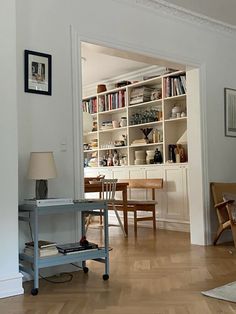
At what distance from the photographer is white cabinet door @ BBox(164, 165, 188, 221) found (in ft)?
20.4

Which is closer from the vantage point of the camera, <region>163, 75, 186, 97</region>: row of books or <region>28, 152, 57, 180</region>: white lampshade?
<region>28, 152, 57, 180</region>: white lampshade

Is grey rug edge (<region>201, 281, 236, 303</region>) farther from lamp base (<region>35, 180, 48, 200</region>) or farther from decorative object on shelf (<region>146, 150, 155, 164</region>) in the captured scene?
decorative object on shelf (<region>146, 150, 155, 164</region>)

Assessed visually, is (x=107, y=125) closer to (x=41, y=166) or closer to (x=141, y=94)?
(x=141, y=94)

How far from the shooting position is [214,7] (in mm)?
4934

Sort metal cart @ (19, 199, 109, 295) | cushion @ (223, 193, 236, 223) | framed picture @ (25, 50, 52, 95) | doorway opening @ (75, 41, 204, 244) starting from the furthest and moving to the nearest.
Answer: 1. doorway opening @ (75, 41, 204, 244)
2. cushion @ (223, 193, 236, 223)
3. framed picture @ (25, 50, 52, 95)
4. metal cart @ (19, 199, 109, 295)

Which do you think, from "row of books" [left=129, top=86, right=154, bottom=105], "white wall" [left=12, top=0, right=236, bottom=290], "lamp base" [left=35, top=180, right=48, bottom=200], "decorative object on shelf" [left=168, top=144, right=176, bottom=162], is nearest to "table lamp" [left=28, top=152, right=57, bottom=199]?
"lamp base" [left=35, top=180, right=48, bottom=200]

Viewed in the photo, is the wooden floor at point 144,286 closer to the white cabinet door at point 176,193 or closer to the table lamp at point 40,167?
the table lamp at point 40,167

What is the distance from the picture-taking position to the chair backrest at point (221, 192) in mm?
4941

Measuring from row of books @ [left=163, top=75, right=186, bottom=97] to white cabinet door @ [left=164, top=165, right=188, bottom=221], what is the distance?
115cm

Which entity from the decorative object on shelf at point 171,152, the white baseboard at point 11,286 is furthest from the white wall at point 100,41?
the decorative object on shelf at point 171,152

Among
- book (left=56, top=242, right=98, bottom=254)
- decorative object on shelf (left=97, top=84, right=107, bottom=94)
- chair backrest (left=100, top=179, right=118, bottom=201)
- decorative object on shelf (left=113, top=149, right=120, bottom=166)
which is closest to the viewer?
book (left=56, top=242, right=98, bottom=254)

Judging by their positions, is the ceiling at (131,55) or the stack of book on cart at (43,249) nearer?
the stack of book on cart at (43,249)

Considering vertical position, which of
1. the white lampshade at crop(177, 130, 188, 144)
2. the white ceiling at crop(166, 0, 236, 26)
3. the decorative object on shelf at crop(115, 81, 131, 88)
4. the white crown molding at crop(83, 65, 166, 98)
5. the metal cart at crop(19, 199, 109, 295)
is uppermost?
the white ceiling at crop(166, 0, 236, 26)

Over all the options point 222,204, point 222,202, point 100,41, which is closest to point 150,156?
point 222,202
